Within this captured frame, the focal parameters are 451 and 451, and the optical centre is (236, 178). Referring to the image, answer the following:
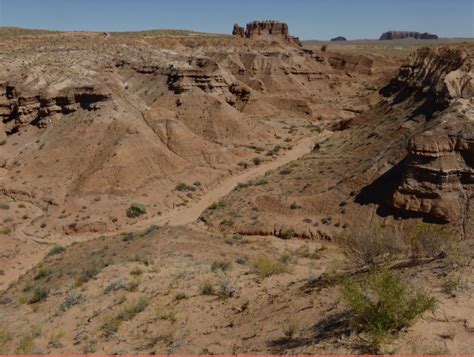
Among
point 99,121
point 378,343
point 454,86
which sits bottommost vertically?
point 378,343

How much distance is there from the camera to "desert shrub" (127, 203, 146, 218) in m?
30.9

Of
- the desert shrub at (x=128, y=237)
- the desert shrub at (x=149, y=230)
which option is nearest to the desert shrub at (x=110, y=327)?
the desert shrub at (x=128, y=237)

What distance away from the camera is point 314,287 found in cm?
1249

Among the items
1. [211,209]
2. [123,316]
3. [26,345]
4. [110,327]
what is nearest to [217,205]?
[211,209]

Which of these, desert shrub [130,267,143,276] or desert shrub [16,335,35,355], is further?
desert shrub [130,267,143,276]

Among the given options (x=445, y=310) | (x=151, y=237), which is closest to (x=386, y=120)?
(x=151, y=237)

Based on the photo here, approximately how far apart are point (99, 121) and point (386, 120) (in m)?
24.0

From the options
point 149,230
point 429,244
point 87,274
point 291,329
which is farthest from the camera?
point 149,230

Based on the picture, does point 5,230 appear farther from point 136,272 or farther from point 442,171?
point 442,171

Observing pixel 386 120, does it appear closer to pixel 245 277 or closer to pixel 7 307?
pixel 245 277

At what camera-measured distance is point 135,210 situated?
31.1 meters

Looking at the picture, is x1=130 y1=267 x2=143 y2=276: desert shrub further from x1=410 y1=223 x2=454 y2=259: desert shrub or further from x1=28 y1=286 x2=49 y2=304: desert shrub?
x1=410 y1=223 x2=454 y2=259: desert shrub

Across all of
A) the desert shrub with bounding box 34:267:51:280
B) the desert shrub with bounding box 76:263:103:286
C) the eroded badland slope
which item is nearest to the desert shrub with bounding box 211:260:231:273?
the eroded badland slope

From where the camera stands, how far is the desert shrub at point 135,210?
30.9 metres
